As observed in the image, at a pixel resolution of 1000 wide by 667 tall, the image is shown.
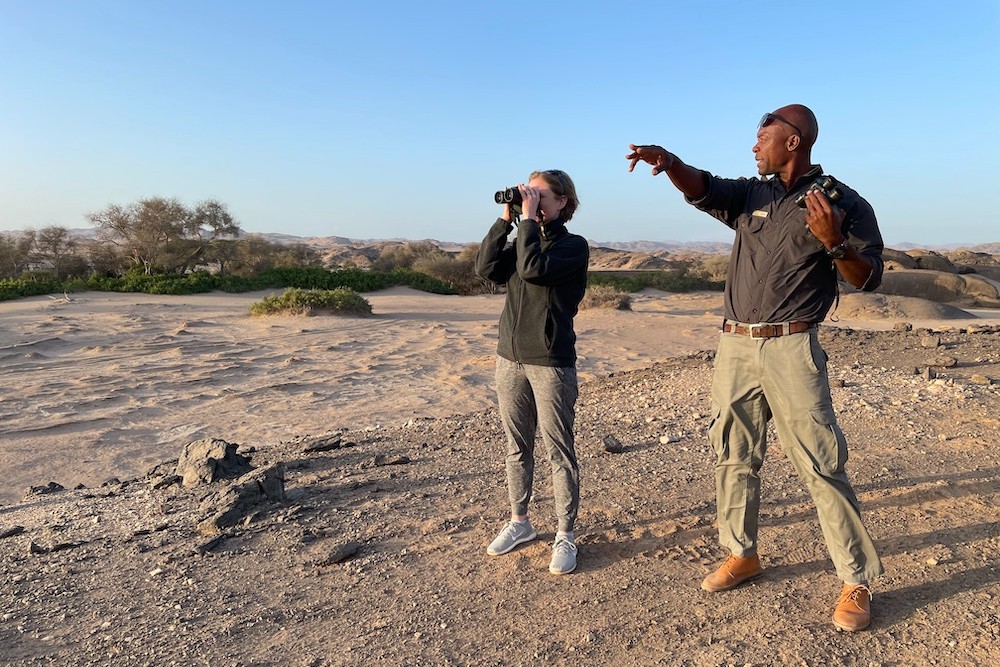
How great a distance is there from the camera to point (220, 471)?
449 centimetres

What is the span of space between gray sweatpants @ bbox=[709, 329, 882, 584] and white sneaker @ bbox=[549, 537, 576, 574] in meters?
0.77

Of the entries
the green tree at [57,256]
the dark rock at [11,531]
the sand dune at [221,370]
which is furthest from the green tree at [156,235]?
the dark rock at [11,531]

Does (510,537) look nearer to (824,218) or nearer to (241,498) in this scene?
(241,498)

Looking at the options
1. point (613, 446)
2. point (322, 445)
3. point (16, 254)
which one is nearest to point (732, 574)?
point (613, 446)

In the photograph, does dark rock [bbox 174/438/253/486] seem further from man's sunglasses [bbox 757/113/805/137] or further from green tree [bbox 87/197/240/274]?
green tree [bbox 87/197/240/274]

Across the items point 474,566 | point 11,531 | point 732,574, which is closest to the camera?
point 732,574

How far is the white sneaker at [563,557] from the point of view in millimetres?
Result: 3053

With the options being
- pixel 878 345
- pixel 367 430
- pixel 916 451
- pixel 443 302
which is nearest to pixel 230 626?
pixel 367 430

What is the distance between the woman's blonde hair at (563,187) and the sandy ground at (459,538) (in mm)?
1611

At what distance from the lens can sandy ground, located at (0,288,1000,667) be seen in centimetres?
255

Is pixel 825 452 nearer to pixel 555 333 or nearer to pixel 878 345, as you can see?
pixel 555 333

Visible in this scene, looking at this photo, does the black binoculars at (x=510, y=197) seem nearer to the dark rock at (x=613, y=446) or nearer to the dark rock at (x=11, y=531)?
the dark rock at (x=613, y=446)

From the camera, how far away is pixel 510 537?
3320 millimetres

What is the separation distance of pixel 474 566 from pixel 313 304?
490 inches
